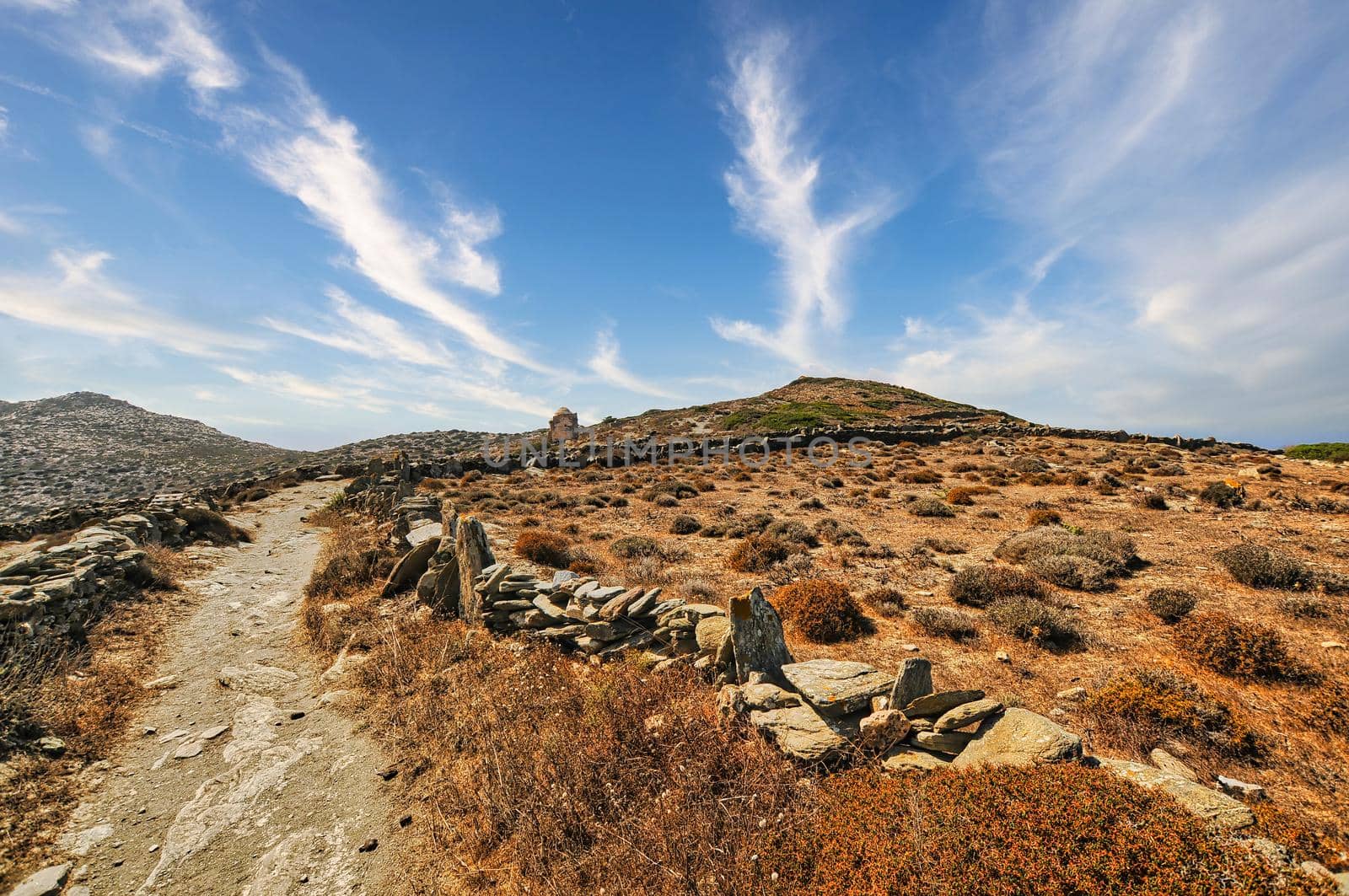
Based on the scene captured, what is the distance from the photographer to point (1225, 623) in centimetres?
641

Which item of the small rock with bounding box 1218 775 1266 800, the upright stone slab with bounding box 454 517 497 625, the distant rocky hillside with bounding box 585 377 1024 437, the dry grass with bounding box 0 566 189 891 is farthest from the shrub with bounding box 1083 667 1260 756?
the distant rocky hillside with bounding box 585 377 1024 437

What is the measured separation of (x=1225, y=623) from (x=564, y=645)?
9.40 meters

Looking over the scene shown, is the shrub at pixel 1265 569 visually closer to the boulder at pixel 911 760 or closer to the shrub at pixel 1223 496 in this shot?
the shrub at pixel 1223 496

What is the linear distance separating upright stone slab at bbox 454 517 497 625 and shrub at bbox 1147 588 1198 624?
1152cm

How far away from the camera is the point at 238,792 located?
5.28 m

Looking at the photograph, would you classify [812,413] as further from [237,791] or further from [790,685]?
[237,791]

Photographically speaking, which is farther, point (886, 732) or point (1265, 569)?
point (1265, 569)

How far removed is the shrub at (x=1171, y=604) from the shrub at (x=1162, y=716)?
2.54m

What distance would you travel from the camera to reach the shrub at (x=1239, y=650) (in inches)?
234

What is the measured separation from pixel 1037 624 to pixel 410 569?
12404mm

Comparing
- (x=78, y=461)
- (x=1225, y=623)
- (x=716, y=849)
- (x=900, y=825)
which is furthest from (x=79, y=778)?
(x=78, y=461)

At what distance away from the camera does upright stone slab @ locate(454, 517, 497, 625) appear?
9103mm

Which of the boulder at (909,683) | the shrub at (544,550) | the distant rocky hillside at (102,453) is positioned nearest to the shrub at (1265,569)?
the boulder at (909,683)

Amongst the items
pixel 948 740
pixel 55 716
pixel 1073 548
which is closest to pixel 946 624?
pixel 948 740
